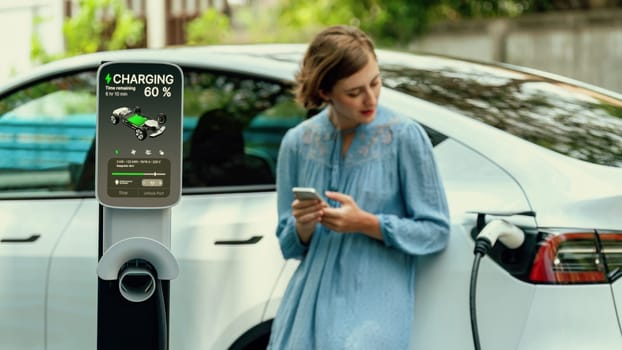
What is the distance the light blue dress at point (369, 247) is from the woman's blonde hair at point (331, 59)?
15 cm

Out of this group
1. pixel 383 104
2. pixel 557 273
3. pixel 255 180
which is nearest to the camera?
pixel 557 273

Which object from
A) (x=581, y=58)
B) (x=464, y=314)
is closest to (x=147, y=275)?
(x=464, y=314)

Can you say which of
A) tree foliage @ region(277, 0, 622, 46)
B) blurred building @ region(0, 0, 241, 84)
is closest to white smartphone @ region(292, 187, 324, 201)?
tree foliage @ region(277, 0, 622, 46)

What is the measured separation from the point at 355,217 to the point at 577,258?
61 centimetres

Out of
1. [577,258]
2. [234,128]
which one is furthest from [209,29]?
[577,258]

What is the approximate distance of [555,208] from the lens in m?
3.39

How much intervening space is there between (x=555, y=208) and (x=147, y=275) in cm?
115

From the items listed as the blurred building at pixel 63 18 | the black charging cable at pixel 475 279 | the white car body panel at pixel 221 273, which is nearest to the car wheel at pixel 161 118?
the black charging cable at pixel 475 279

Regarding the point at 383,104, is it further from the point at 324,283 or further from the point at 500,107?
the point at 324,283

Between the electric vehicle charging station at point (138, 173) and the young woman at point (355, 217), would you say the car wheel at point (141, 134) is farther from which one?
the young woman at point (355, 217)

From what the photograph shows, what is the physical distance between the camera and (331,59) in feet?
11.7

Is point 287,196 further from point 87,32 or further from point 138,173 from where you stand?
point 87,32

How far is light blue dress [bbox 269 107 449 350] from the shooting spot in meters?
3.44

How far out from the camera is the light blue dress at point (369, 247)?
344 cm
